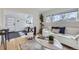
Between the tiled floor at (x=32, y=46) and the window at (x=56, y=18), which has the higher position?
the window at (x=56, y=18)

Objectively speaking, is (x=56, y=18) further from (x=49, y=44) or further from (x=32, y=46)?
(x=32, y=46)

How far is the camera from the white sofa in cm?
259

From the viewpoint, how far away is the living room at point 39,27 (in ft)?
8.59

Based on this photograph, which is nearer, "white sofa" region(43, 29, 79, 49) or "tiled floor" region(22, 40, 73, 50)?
"white sofa" region(43, 29, 79, 49)

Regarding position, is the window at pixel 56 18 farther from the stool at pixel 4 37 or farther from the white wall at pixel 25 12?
the stool at pixel 4 37

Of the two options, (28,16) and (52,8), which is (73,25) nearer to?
(52,8)

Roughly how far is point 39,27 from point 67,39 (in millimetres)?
529

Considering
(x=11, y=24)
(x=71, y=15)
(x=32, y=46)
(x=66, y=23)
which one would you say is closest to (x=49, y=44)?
(x=32, y=46)

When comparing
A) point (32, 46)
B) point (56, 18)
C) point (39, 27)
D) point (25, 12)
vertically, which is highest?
point (25, 12)

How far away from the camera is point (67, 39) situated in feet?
8.57

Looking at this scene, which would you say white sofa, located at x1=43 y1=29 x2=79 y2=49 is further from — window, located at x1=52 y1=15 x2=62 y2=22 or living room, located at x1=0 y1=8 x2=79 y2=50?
window, located at x1=52 y1=15 x2=62 y2=22

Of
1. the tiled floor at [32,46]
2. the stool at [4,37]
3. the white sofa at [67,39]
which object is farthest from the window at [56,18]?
the stool at [4,37]

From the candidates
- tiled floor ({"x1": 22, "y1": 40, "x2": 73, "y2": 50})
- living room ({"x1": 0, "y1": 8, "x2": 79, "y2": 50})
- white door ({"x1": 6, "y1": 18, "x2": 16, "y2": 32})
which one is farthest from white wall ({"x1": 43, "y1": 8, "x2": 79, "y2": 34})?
white door ({"x1": 6, "y1": 18, "x2": 16, "y2": 32})
